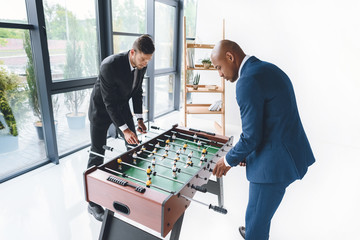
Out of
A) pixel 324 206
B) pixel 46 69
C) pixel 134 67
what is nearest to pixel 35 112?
pixel 46 69

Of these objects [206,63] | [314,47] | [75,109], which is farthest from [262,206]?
[314,47]

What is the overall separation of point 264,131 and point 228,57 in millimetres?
482

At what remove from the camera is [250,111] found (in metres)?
1.32

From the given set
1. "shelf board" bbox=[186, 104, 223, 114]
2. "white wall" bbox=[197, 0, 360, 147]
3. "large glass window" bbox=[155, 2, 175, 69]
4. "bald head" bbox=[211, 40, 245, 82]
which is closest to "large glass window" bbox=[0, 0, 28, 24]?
"bald head" bbox=[211, 40, 245, 82]

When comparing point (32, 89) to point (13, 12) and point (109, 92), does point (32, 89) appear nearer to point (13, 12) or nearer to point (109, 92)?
point (13, 12)

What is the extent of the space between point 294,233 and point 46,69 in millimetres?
2934

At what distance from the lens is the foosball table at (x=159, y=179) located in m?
1.26

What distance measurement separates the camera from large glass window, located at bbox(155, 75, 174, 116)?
198 inches

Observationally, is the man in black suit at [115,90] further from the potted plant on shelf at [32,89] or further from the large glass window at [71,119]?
the large glass window at [71,119]

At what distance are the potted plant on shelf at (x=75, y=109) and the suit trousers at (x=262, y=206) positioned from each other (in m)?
2.67

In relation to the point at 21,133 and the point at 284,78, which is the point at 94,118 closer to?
the point at 21,133

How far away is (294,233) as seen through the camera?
2088 mm

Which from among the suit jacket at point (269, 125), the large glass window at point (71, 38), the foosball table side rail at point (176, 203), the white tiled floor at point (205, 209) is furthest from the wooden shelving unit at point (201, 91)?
the suit jacket at point (269, 125)

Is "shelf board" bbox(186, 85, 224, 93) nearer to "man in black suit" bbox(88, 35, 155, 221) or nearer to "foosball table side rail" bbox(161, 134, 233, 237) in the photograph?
"man in black suit" bbox(88, 35, 155, 221)
